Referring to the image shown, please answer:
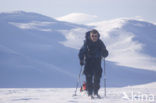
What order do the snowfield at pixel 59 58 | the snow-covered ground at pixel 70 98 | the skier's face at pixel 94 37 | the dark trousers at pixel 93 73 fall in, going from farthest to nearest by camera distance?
1. the snowfield at pixel 59 58
2. the dark trousers at pixel 93 73
3. the skier's face at pixel 94 37
4. the snow-covered ground at pixel 70 98

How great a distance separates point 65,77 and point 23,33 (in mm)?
50585

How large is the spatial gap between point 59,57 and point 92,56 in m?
131

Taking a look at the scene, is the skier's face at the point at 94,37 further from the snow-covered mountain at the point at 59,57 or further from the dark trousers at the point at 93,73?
the snow-covered mountain at the point at 59,57

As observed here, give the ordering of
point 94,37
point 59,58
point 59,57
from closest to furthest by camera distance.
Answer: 1. point 94,37
2. point 59,58
3. point 59,57

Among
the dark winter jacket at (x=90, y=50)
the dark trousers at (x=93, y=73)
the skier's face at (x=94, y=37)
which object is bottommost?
the dark trousers at (x=93, y=73)

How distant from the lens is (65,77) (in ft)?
372

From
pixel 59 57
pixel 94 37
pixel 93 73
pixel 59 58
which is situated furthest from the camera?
pixel 59 57

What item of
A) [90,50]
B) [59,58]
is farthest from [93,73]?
[59,58]

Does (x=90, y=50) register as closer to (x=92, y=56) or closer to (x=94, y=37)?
(x=92, y=56)

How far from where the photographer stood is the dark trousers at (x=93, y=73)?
891 cm

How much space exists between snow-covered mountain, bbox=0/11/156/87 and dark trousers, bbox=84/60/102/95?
9490cm

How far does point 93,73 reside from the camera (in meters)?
9.01

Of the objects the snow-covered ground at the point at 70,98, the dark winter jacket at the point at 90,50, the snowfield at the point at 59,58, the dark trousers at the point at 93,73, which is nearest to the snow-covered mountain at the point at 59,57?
the snowfield at the point at 59,58

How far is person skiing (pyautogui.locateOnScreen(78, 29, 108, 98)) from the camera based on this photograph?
879 cm
